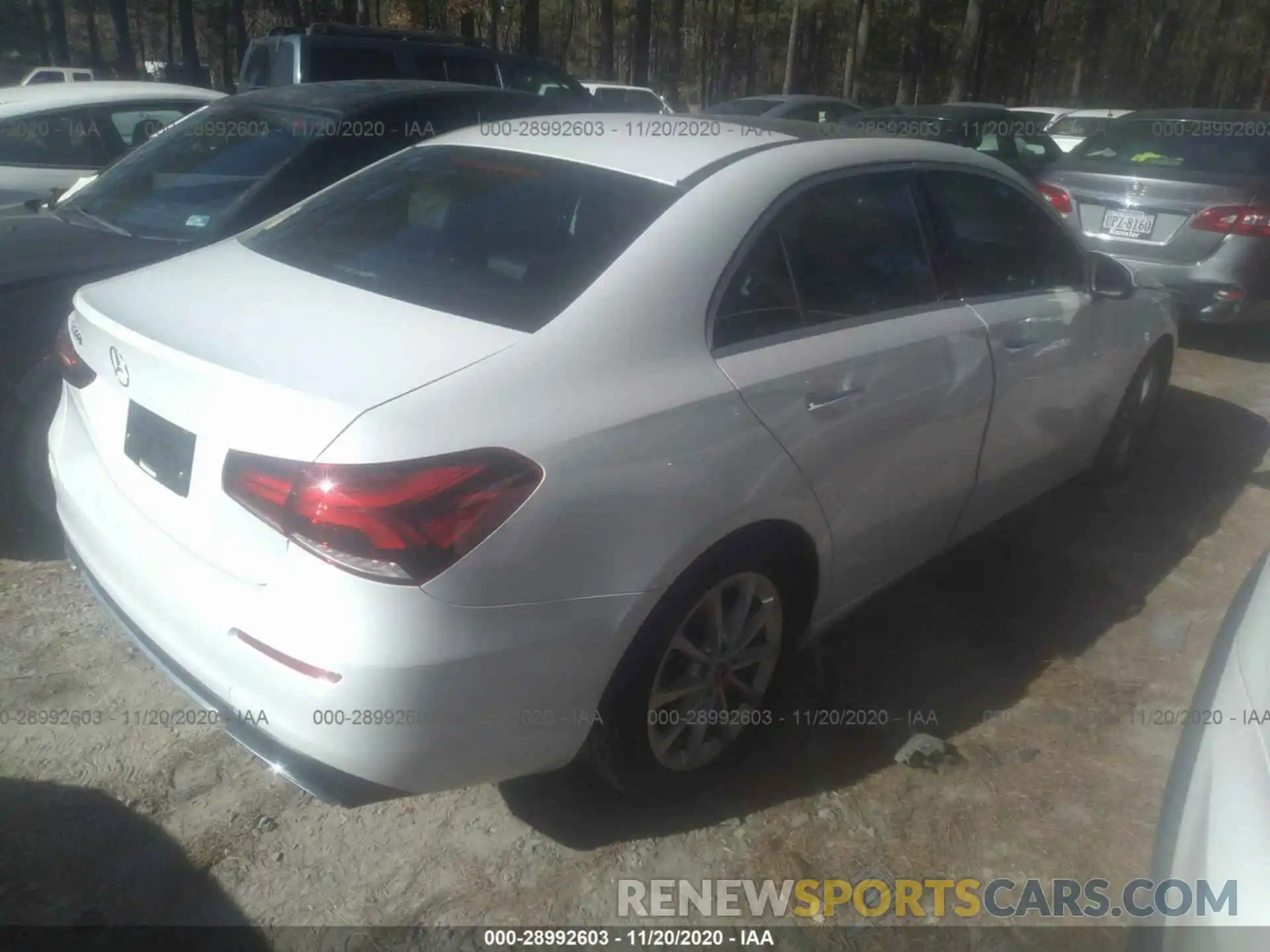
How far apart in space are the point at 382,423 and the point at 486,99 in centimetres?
449

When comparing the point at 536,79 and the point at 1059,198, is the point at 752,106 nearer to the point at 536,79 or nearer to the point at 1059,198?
the point at 536,79

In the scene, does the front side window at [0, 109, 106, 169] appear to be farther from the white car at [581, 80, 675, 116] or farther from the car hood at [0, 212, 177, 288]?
the white car at [581, 80, 675, 116]

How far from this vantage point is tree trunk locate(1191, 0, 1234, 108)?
35.2 metres

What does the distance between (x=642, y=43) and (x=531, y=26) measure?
2764 mm

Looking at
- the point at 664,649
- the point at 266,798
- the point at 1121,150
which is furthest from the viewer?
the point at 1121,150

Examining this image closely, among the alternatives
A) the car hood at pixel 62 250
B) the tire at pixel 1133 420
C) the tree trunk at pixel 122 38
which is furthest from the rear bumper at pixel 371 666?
the tree trunk at pixel 122 38

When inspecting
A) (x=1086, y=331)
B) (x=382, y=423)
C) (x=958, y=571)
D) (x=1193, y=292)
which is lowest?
(x=958, y=571)

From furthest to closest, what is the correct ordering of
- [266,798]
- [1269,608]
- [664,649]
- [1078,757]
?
1. [1078,757]
2. [266,798]
3. [664,649]
4. [1269,608]

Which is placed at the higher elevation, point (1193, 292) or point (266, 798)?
point (1193, 292)

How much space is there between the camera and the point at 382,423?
6.56 feet

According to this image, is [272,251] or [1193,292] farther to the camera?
[1193,292]

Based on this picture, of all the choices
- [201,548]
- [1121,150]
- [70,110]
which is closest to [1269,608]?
[201,548]

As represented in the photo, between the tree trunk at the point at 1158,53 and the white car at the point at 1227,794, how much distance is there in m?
39.4

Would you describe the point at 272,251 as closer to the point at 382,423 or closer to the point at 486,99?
the point at 382,423
